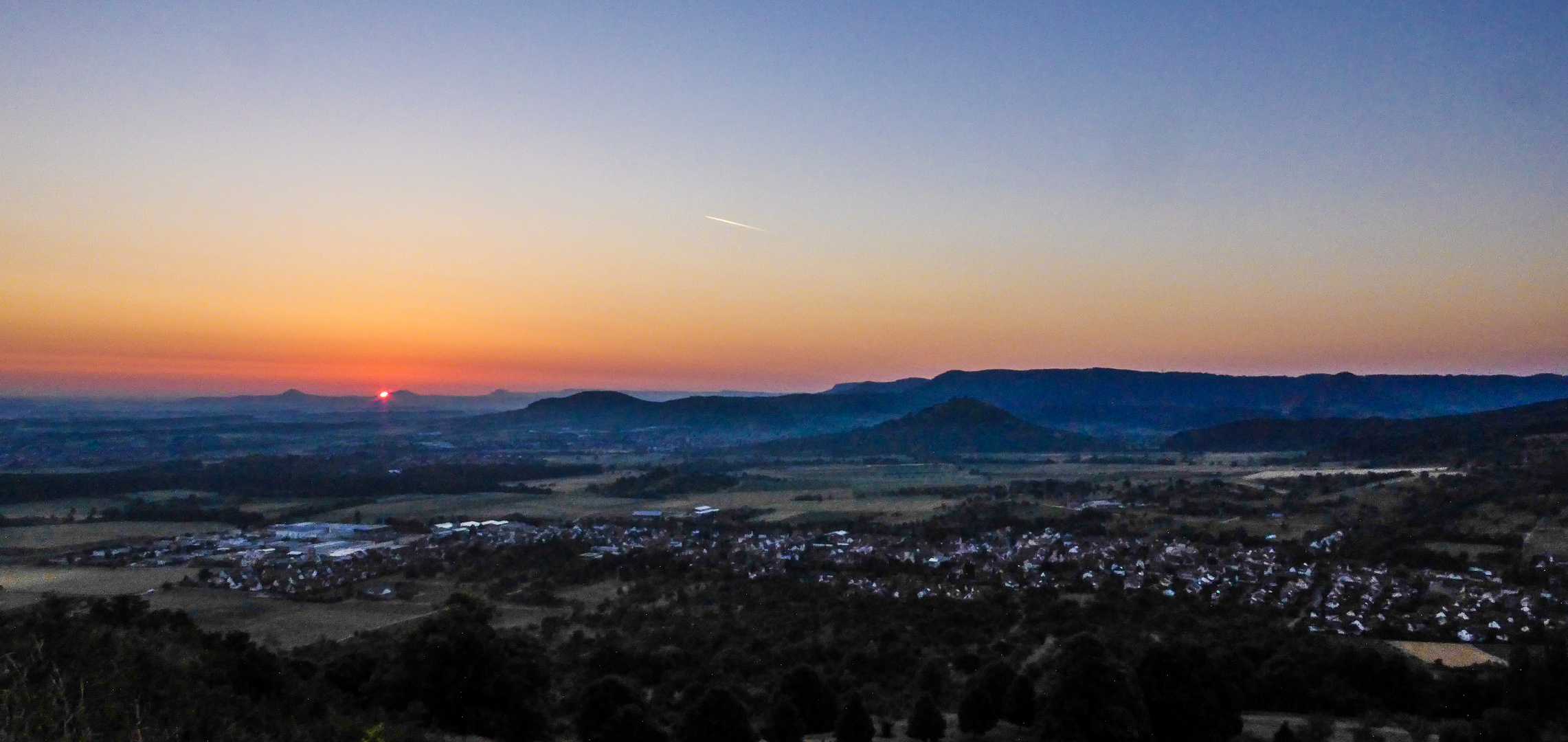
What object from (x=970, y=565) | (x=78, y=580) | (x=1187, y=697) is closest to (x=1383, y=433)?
(x=970, y=565)

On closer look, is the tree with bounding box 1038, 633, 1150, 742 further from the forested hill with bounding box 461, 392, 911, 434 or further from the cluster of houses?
the forested hill with bounding box 461, 392, 911, 434

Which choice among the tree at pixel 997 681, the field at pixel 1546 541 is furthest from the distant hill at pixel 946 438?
the tree at pixel 997 681

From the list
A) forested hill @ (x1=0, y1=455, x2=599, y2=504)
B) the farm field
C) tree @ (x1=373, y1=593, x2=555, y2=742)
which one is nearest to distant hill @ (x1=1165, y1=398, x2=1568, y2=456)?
tree @ (x1=373, y1=593, x2=555, y2=742)

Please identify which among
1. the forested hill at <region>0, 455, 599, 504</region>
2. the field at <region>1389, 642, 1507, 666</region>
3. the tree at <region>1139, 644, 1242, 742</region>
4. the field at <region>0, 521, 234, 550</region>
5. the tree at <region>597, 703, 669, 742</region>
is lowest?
the field at <region>0, 521, 234, 550</region>

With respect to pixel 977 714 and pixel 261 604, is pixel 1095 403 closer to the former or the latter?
pixel 261 604

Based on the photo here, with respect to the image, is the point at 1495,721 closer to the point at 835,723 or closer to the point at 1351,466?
the point at 835,723

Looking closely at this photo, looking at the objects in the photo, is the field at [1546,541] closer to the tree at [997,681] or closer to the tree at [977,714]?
the tree at [997,681]

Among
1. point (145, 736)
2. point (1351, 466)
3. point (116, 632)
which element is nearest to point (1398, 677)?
point (145, 736)
